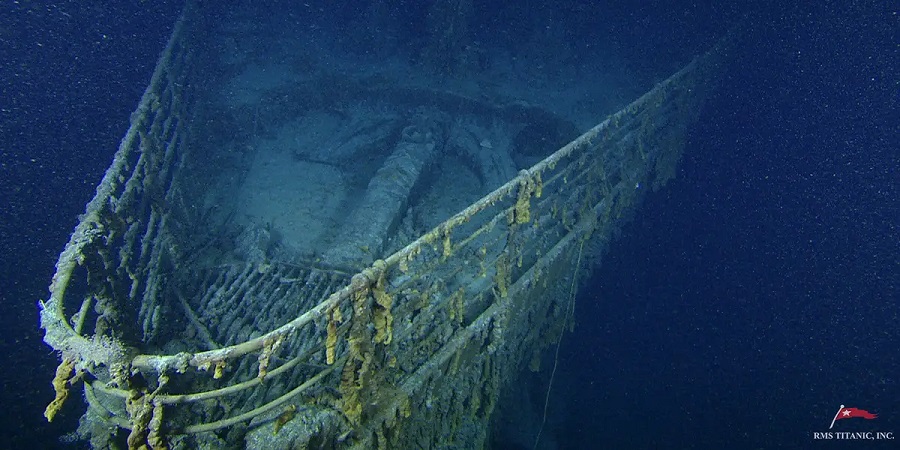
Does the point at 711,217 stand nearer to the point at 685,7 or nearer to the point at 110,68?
the point at 685,7

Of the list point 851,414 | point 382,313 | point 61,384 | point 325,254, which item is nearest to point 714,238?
point 851,414

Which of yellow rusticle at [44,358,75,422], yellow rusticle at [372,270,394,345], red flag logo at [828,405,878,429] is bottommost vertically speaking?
yellow rusticle at [44,358,75,422]

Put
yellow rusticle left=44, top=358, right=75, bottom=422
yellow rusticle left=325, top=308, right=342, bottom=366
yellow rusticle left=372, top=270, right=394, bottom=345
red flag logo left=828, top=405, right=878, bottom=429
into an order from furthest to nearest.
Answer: red flag logo left=828, top=405, right=878, bottom=429
yellow rusticle left=372, top=270, right=394, bottom=345
yellow rusticle left=325, top=308, right=342, bottom=366
yellow rusticle left=44, top=358, right=75, bottom=422

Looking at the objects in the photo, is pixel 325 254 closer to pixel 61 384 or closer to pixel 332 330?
pixel 332 330

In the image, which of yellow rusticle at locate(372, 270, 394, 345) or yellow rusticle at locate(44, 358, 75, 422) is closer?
yellow rusticle at locate(44, 358, 75, 422)

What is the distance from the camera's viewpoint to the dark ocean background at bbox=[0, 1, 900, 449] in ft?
28.0

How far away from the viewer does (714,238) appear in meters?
10.7

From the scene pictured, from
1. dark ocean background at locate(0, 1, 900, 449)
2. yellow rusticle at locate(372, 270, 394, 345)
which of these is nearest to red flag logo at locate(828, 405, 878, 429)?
dark ocean background at locate(0, 1, 900, 449)

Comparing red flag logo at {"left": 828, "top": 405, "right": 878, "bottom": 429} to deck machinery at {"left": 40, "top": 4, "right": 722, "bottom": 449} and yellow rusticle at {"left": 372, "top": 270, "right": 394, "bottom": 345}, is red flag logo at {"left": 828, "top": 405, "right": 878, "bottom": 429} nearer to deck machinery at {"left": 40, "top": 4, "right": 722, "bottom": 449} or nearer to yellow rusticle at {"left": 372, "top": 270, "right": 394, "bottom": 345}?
deck machinery at {"left": 40, "top": 4, "right": 722, "bottom": 449}

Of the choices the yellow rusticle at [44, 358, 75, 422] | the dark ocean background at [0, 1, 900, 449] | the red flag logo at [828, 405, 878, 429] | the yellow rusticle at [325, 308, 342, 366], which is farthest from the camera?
the red flag logo at [828, 405, 878, 429]

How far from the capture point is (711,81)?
1014 centimetres

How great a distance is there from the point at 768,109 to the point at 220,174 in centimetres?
1368

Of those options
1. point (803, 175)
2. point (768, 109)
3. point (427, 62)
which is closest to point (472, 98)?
point (427, 62)

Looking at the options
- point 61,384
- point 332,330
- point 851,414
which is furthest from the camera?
point 851,414
